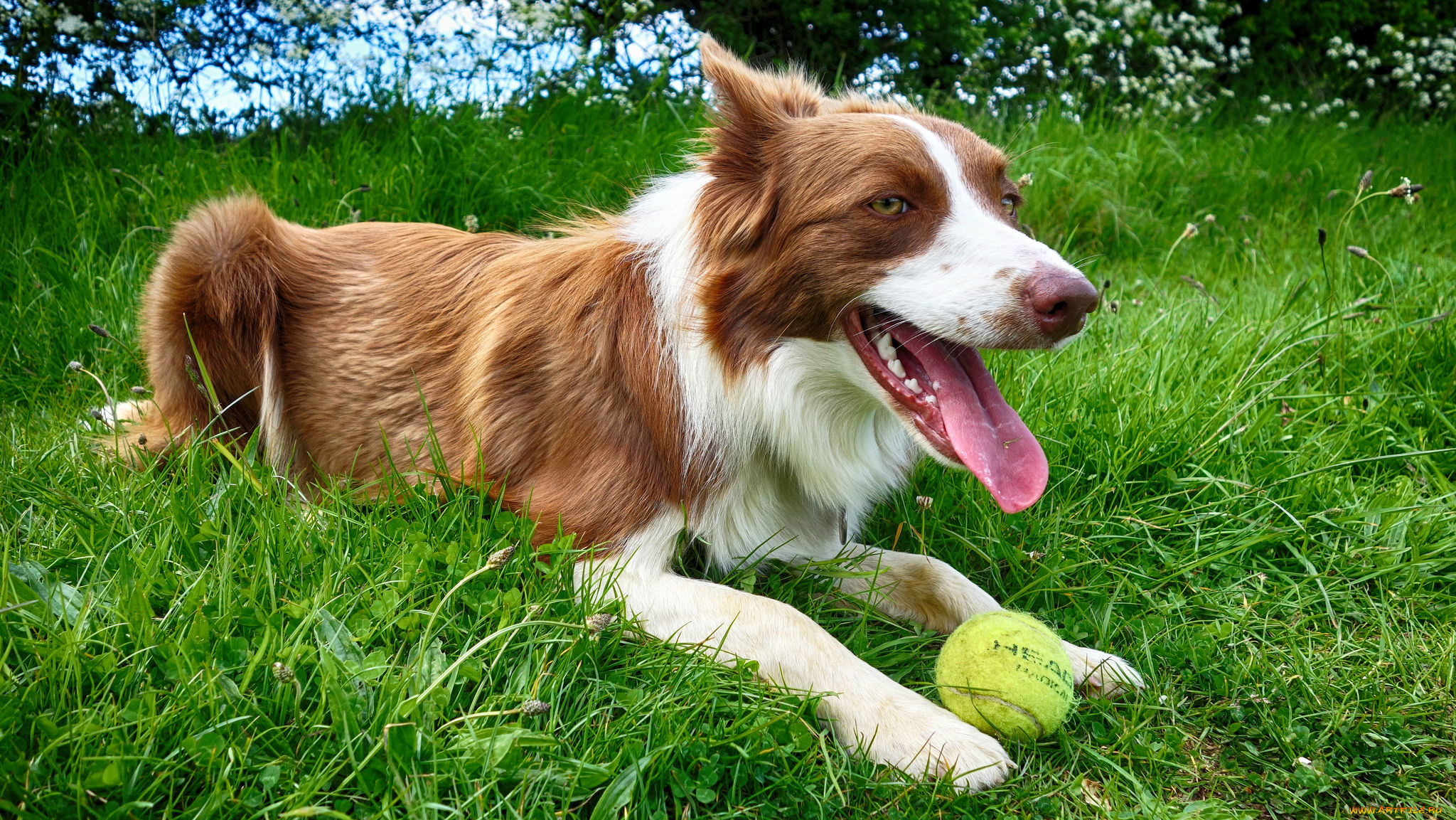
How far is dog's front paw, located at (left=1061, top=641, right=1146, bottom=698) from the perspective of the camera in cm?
234

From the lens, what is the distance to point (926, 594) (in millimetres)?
2607

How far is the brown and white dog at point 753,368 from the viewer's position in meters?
2.21

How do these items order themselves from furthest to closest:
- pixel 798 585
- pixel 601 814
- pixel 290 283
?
pixel 290 283 < pixel 798 585 < pixel 601 814

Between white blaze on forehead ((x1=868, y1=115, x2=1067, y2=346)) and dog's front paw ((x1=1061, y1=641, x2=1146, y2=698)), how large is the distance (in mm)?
805

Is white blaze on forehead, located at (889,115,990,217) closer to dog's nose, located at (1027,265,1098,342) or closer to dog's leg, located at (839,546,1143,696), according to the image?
dog's nose, located at (1027,265,1098,342)

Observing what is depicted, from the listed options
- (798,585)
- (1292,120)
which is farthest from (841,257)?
(1292,120)

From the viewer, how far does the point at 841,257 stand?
2316mm

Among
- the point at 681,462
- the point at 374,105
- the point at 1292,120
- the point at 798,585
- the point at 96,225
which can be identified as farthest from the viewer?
the point at 1292,120

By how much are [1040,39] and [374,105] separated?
5231 mm

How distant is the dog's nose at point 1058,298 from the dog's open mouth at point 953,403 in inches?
9.4

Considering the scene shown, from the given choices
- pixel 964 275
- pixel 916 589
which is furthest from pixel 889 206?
pixel 916 589

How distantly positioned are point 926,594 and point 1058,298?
902 millimetres

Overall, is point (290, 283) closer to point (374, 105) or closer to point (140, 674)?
point (140, 674)

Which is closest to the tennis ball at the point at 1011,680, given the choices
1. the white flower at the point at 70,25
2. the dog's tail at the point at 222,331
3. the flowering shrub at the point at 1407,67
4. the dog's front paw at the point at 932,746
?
the dog's front paw at the point at 932,746
